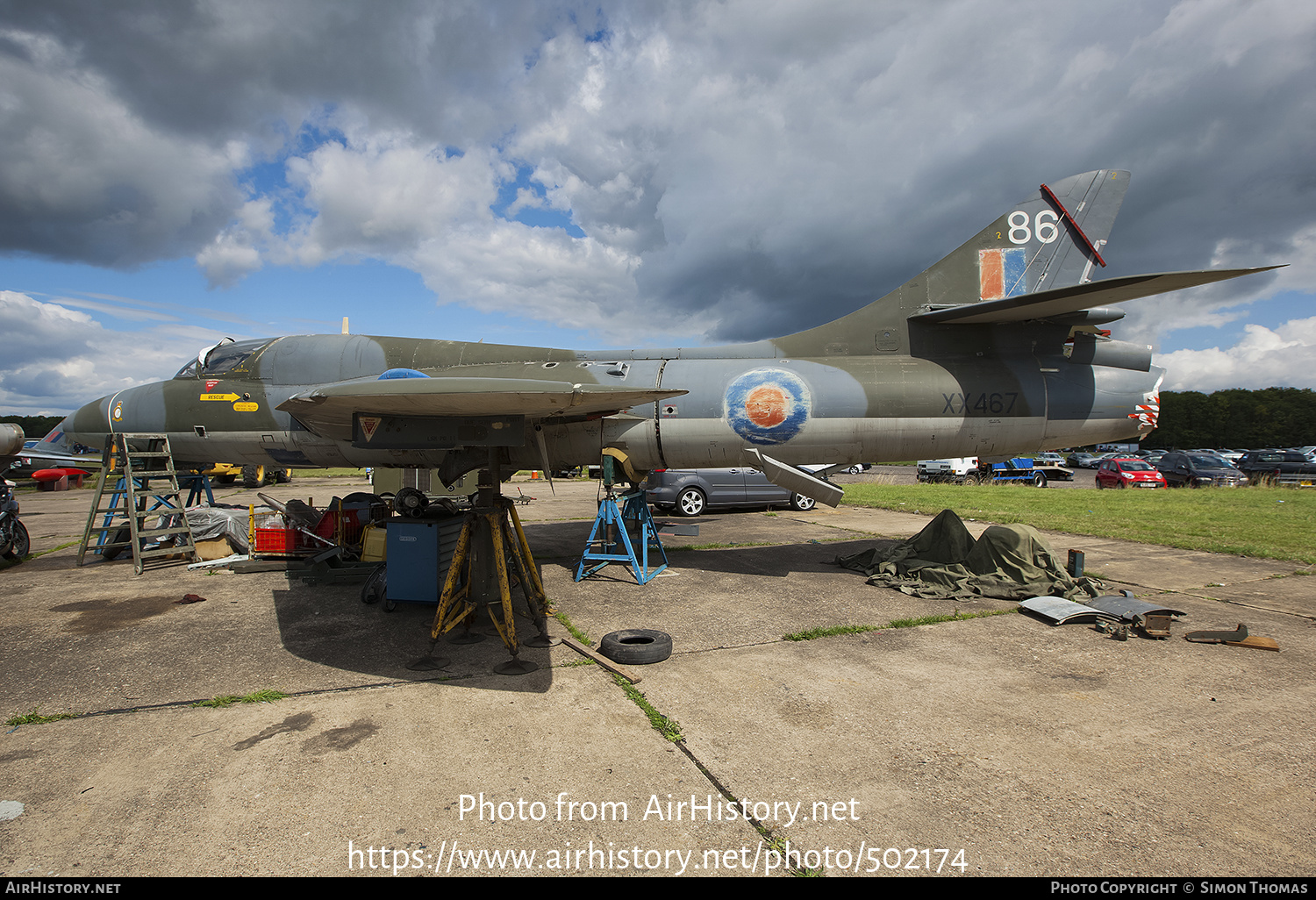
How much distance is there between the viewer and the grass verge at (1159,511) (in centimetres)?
1050

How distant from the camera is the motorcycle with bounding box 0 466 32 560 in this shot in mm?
9195

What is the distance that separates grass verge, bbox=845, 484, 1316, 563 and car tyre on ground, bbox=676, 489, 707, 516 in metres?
5.90

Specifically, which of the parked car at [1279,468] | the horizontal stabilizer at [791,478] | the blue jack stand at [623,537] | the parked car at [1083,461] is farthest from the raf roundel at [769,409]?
the parked car at [1083,461]

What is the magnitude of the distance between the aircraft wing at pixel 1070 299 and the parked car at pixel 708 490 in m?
7.53

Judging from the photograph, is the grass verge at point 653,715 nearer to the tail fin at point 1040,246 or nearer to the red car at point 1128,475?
the tail fin at point 1040,246

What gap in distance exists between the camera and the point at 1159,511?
14.8m

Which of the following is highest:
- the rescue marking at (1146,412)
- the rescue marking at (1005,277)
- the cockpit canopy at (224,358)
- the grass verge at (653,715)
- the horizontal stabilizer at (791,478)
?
the rescue marking at (1005,277)

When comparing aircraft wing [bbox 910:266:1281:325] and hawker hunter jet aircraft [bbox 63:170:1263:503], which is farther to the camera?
hawker hunter jet aircraft [bbox 63:170:1263:503]

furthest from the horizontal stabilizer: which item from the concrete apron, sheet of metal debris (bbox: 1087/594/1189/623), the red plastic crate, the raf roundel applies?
the red plastic crate

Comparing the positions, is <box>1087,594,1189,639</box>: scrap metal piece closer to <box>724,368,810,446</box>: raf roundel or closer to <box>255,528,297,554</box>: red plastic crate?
<box>724,368,810,446</box>: raf roundel

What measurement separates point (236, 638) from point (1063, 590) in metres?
9.30

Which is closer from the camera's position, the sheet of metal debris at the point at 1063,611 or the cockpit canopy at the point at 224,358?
the sheet of metal debris at the point at 1063,611

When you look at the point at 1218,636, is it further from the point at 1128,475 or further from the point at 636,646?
the point at 1128,475

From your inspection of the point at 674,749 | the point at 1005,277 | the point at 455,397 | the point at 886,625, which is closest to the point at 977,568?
the point at 886,625
